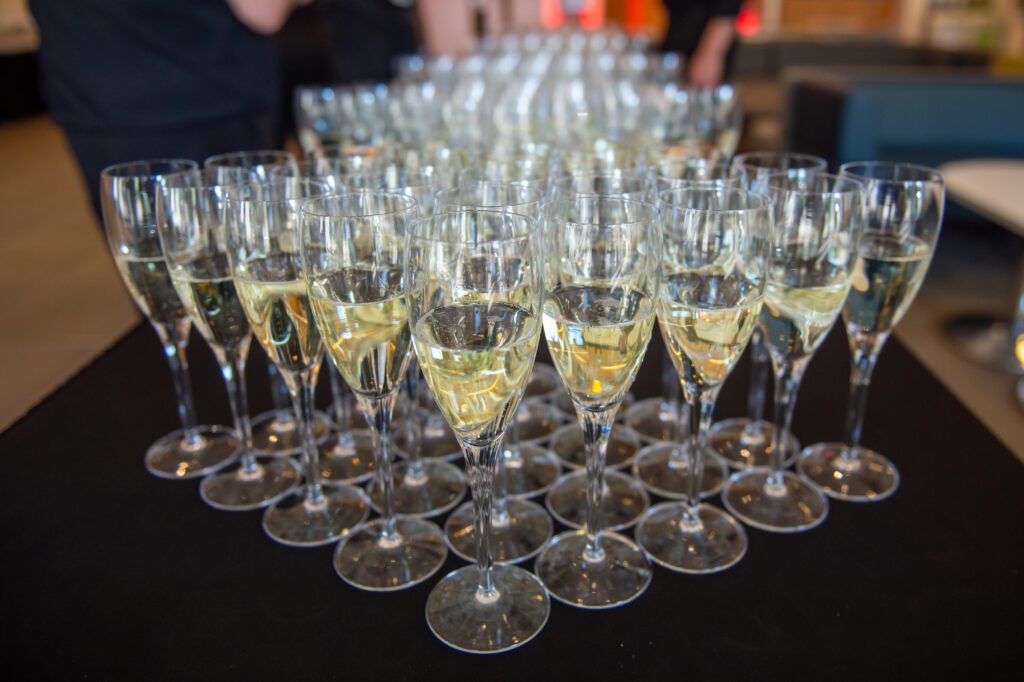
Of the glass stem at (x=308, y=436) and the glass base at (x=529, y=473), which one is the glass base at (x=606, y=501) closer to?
the glass base at (x=529, y=473)

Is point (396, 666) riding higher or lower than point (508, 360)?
lower

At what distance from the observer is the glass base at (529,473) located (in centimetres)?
86

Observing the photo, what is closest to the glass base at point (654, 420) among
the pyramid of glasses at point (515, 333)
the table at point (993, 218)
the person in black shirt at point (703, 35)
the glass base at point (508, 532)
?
the pyramid of glasses at point (515, 333)

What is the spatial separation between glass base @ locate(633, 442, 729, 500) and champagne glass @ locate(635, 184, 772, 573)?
0.08 m

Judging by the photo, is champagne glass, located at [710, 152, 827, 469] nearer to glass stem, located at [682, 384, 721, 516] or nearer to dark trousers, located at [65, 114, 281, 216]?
glass stem, located at [682, 384, 721, 516]

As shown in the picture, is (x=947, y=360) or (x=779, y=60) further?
(x=779, y=60)

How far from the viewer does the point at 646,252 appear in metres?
0.61

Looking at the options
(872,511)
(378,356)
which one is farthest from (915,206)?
(378,356)

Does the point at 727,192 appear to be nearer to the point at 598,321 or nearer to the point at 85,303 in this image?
the point at 598,321

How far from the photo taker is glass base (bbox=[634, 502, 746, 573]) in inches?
27.7

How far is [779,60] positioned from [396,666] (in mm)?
8121

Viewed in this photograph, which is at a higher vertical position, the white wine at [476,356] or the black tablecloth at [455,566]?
the white wine at [476,356]

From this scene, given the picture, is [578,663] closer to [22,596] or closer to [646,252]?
[646,252]

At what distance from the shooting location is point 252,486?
851 mm
